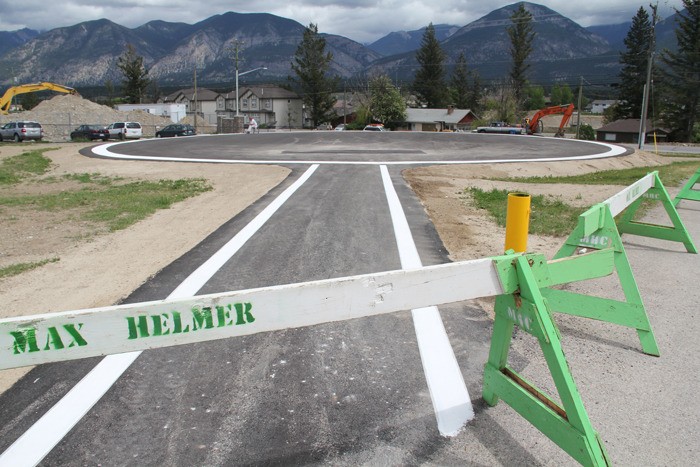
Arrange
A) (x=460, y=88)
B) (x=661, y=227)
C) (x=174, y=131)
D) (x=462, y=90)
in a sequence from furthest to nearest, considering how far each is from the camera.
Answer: (x=460, y=88)
(x=462, y=90)
(x=174, y=131)
(x=661, y=227)

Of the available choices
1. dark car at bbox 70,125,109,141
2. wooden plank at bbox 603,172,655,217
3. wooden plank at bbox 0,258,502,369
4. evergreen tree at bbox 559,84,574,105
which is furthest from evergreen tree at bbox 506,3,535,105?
wooden plank at bbox 0,258,502,369

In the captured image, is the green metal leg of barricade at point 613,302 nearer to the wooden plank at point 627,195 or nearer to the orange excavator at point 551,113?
the wooden plank at point 627,195

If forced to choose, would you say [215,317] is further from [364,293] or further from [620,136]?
[620,136]

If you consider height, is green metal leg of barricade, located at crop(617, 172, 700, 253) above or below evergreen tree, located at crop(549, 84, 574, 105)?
below

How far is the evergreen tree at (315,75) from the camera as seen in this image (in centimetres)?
9369

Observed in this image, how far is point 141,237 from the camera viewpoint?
8836mm

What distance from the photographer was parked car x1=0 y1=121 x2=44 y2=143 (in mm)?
41125

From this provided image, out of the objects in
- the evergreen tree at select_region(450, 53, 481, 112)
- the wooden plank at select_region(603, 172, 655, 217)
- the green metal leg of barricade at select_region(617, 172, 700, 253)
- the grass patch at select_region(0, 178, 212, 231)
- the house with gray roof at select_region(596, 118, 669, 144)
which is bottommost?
the house with gray roof at select_region(596, 118, 669, 144)

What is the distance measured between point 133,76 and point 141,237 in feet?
335

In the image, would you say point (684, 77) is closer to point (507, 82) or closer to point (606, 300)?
point (507, 82)

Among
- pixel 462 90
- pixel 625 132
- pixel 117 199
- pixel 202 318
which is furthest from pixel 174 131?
pixel 462 90

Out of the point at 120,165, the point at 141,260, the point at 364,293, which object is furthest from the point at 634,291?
the point at 120,165

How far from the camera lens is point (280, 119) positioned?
10575 cm

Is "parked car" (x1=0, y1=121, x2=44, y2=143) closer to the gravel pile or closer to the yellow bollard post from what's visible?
the gravel pile
